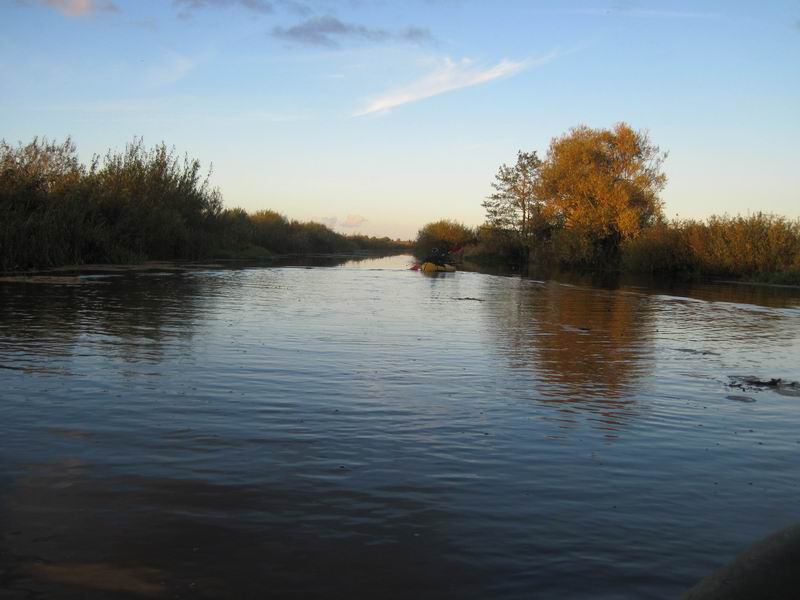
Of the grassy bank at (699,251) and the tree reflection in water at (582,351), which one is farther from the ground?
the grassy bank at (699,251)

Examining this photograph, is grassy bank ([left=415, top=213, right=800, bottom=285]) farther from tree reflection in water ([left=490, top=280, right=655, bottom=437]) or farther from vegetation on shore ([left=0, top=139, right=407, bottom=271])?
vegetation on shore ([left=0, top=139, right=407, bottom=271])

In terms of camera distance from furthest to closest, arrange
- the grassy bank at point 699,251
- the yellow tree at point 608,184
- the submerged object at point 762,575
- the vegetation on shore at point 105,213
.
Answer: the yellow tree at point 608,184 → the grassy bank at point 699,251 → the vegetation on shore at point 105,213 → the submerged object at point 762,575

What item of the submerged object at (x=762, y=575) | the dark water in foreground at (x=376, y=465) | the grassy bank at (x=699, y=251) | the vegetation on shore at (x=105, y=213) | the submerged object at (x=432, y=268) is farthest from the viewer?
the submerged object at (x=432, y=268)

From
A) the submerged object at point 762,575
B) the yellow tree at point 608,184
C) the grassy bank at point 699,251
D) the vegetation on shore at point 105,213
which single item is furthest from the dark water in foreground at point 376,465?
the yellow tree at point 608,184

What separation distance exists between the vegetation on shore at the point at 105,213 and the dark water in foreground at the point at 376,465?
21549 millimetres

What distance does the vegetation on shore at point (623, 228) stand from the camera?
44.9 metres

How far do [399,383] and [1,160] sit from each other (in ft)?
108

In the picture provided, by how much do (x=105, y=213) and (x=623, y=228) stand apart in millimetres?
38927

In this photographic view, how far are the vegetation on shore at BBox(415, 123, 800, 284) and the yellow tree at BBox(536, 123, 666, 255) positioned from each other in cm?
8

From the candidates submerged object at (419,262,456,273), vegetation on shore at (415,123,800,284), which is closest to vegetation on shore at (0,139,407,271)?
submerged object at (419,262,456,273)

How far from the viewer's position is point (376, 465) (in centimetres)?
629

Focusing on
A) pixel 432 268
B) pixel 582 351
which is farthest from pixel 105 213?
pixel 582 351

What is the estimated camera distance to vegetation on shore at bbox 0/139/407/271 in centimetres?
3322

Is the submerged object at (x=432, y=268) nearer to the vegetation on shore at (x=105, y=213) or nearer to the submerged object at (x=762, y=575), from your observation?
the vegetation on shore at (x=105, y=213)
